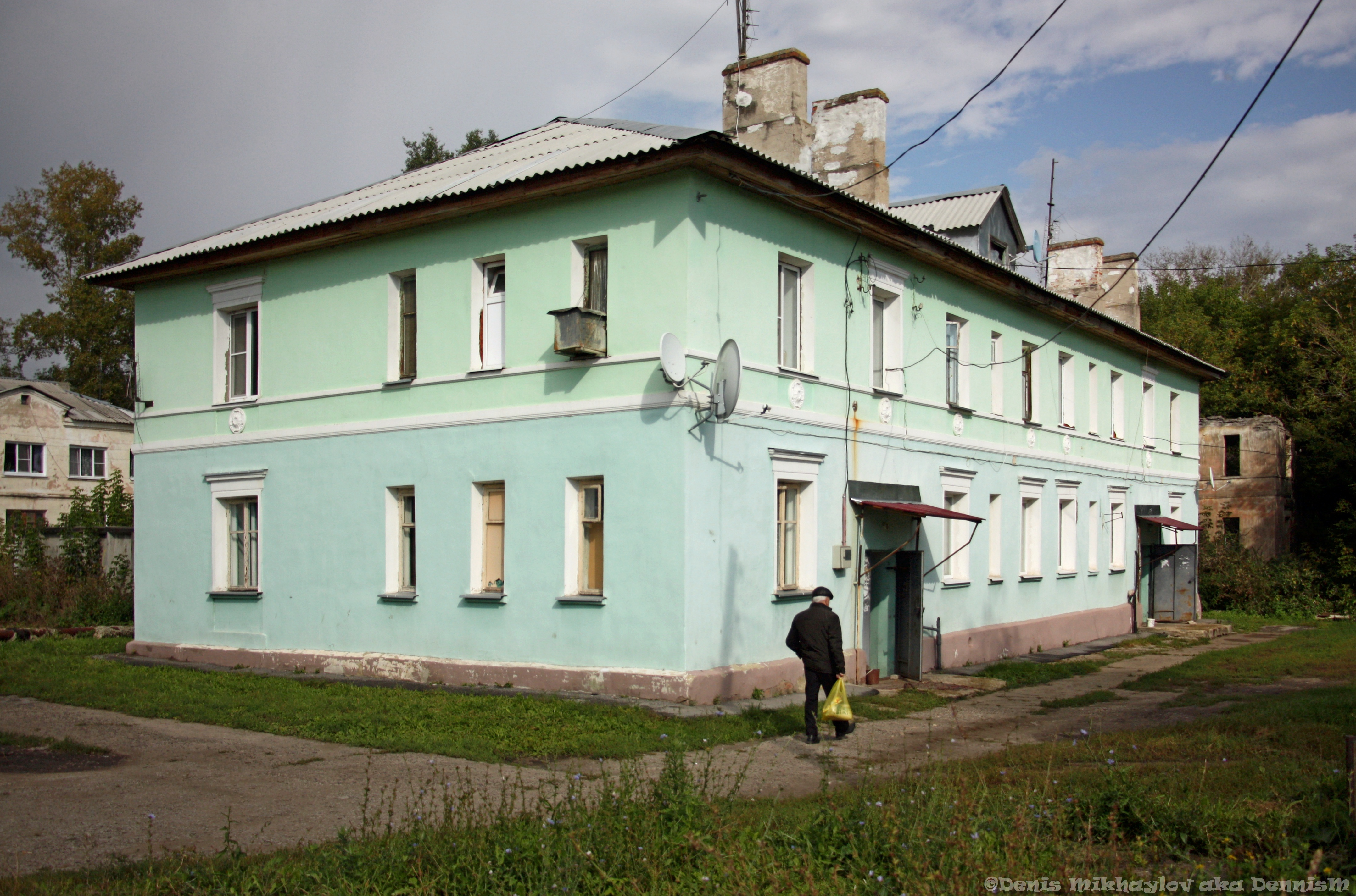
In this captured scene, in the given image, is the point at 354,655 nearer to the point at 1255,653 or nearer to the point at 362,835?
the point at 362,835

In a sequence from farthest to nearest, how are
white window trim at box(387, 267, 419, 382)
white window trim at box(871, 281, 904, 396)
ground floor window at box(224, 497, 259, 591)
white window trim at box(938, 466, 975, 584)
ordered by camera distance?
white window trim at box(938, 466, 975, 584) → ground floor window at box(224, 497, 259, 591) → white window trim at box(871, 281, 904, 396) → white window trim at box(387, 267, 419, 382)

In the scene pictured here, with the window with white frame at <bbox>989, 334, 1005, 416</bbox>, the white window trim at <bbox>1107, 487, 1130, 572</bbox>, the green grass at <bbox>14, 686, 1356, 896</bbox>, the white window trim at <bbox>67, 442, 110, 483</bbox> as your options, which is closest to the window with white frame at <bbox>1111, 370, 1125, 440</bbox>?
the white window trim at <bbox>1107, 487, 1130, 572</bbox>

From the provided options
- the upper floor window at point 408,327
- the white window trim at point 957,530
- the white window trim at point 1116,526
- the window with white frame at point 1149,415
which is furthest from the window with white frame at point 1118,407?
the upper floor window at point 408,327

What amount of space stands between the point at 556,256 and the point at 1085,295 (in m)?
21.3

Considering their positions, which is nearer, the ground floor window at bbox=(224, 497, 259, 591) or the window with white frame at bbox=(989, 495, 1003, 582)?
the ground floor window at bbox=(224, 497, 259, 591)

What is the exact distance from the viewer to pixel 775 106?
18516 mm

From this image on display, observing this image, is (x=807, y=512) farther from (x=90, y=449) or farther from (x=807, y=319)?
(x=90, y=449)

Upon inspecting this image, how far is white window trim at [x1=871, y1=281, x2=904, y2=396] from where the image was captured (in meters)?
17.3

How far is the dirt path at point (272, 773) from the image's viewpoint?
23.9ft

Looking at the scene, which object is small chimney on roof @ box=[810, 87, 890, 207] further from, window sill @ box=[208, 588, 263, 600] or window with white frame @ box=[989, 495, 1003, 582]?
window sill @ box=[208, 588, 263, 600]

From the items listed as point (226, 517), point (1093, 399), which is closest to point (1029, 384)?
point (1093, 399)

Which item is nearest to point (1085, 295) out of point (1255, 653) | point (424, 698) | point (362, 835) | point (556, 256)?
point (1255, 653)

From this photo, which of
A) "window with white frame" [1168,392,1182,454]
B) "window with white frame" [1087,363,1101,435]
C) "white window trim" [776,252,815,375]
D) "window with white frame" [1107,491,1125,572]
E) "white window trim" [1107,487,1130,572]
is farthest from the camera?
"window with white frame" [1168,392,1182,454]

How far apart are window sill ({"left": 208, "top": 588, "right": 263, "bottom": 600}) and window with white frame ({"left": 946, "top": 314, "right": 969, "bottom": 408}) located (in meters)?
11.7
